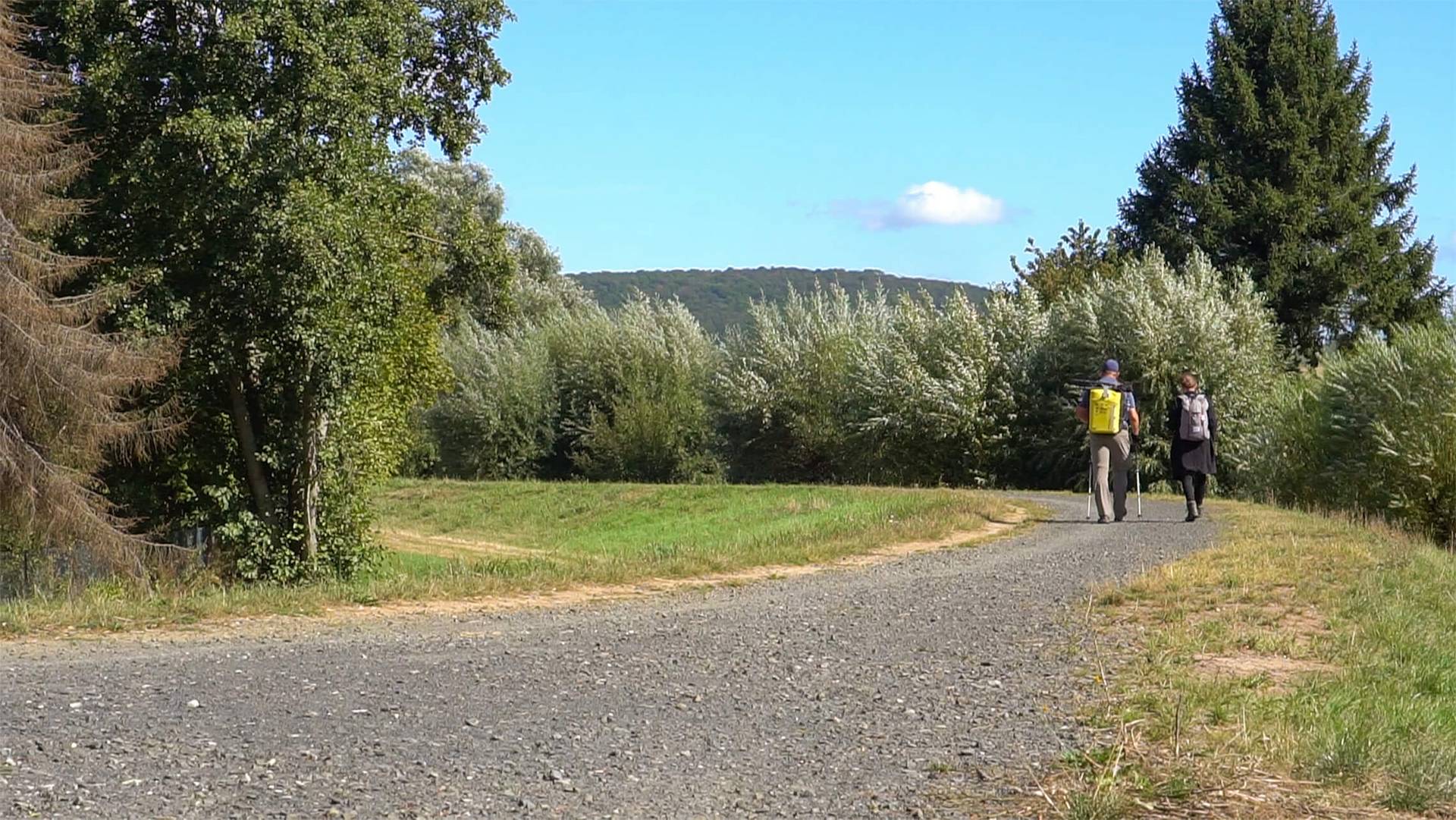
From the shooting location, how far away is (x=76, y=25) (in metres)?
19.7

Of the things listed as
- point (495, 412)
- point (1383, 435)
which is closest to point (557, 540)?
point (495, 412)

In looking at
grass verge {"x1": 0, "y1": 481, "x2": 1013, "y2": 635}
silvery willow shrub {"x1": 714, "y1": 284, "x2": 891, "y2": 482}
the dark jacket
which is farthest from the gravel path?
silvery willow shrub {"x1": 714, "y1": 284, "x2": 891, "y2": 482}

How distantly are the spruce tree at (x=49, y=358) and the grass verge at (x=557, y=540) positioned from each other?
2735 mm

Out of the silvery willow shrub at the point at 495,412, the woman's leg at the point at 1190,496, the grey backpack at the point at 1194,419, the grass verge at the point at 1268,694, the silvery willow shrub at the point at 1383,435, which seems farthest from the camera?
the silvery willow shrub at the point at 495,412

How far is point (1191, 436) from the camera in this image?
18969 millimetres

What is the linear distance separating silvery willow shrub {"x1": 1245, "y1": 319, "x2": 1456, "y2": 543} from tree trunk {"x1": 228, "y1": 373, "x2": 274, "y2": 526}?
17.1m

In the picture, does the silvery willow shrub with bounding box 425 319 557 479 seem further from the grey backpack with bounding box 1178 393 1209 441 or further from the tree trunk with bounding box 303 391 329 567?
the grey backpack with bounding box 1178 393 1209 441

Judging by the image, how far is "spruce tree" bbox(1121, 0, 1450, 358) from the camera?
5175cm

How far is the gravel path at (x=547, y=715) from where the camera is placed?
5.43 metres

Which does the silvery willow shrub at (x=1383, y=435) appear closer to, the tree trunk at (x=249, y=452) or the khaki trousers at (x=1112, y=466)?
the khaki trousers at (x=1112, y=466)

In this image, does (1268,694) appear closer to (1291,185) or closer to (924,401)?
(924,401)

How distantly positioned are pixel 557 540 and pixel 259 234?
20902 millimetres

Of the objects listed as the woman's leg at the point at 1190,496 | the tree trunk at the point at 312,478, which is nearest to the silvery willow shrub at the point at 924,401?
the woman's leg at the point at 1190,496

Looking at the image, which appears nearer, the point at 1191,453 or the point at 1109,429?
the point at 1109,429
